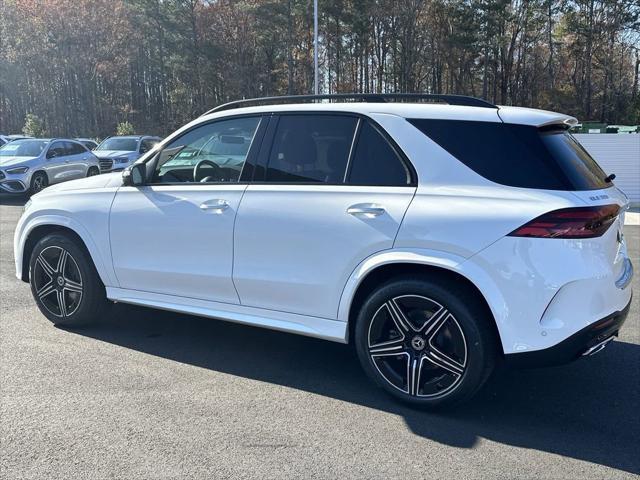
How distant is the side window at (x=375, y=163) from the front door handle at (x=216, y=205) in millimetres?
950

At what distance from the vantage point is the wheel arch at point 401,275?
11.1 ft

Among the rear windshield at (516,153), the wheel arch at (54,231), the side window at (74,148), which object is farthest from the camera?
the side window at (74,148)

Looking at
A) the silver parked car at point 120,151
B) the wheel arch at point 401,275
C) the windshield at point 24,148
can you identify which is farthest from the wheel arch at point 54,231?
the silver parked car at point 120,151

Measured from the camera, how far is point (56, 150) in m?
16.4

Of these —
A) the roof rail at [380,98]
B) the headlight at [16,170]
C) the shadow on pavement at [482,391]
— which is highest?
the roof rail at [380,98]

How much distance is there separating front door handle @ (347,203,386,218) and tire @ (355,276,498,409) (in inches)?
17.0

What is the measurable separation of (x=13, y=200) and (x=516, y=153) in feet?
51.3

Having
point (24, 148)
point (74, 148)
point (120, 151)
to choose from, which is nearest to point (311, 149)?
point (24, 148)

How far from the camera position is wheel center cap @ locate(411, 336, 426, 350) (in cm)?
355

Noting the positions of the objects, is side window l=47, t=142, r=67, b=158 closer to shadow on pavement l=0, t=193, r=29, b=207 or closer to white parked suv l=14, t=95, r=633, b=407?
shadow on pavement l=0, t=193, r=29, b=207

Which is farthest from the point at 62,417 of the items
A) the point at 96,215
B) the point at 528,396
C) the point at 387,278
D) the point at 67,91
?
the point at 67,91

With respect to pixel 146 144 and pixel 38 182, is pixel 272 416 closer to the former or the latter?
pixel 38 182

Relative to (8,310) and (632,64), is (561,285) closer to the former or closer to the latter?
(8,310)

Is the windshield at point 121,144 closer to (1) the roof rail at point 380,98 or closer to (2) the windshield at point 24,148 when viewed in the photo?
(2) the windshield at point 24,148
